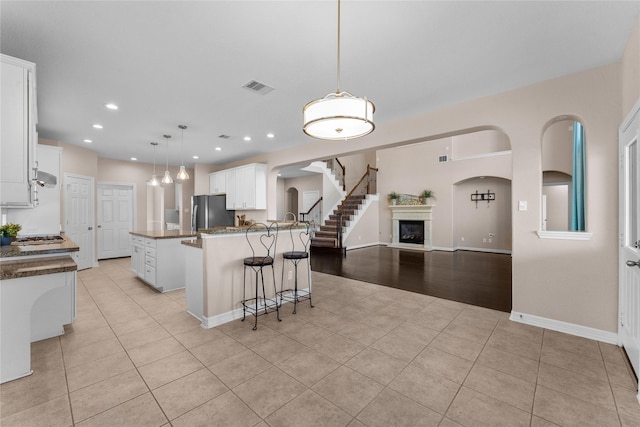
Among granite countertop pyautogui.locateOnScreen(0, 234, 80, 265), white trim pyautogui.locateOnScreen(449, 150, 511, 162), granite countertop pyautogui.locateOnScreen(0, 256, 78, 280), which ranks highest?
white trim pyautogui.locateOnScreen(449, 150, 511, 162)

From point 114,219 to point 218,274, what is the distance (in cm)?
613

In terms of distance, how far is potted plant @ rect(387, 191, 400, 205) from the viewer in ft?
32.1

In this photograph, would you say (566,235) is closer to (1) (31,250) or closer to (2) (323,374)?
(2) (323,374)

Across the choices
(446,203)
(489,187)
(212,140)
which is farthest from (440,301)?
(489,187)

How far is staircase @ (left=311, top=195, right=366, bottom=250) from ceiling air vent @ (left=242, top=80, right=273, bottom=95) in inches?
224

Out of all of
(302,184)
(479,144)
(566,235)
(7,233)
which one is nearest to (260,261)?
(7,233)

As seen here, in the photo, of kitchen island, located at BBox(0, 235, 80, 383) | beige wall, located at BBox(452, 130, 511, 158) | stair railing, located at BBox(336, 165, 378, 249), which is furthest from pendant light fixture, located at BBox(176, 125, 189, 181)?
beige wall, located at BBox(452, 130, 511, 158)

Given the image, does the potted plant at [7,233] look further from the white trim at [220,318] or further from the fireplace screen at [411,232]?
the fireplace screen at [411,232]

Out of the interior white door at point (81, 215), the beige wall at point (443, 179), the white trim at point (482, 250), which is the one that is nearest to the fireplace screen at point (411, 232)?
the beige wall at point (443, 179)

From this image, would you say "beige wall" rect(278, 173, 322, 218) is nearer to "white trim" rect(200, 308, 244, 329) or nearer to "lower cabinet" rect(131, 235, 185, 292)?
"lower cabinet" rect(131, 235, 185, 292)

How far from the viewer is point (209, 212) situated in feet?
24.0

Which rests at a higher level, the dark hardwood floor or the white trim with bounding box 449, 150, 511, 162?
the white trim with bounding box 449, 150, 511, 162

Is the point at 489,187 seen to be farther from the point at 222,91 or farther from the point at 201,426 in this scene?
the point at 201,426

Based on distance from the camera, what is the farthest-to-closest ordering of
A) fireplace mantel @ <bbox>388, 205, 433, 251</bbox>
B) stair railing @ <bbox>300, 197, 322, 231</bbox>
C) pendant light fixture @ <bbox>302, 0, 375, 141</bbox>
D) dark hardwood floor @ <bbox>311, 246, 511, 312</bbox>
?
stair railing @ <bbox>300, 197, 322, 231</bbox>
fireplace mantel @ <bbox>388, 205, 433, 251</bbox>
dark hardwood floor @ <bbox>311, 246, 511, 312</bbox>
pendant light fixture @ <bbox>302, 0, 375, 141</bbox>
